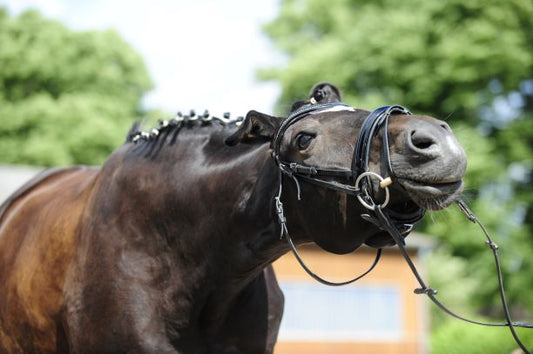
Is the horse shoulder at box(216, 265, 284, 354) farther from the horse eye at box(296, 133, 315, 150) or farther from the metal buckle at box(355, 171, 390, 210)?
the metal buckle at box(355, 171, 390, 210)

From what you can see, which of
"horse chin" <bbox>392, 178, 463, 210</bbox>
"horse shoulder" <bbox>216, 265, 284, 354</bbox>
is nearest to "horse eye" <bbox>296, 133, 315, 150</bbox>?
"horse chin" <bbox>392, 178, 463, 210</bbox>

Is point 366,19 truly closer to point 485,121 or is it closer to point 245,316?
point 485,121

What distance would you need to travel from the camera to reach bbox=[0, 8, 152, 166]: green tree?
32.2 metres

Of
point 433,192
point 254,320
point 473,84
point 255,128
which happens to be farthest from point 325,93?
point 473,84

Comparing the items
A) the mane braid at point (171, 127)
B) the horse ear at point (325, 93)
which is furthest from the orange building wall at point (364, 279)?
the horse ear at point (325, 93)

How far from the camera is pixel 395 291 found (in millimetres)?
25719

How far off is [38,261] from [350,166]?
7.04ft

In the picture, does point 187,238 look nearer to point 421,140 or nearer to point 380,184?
point 380,184

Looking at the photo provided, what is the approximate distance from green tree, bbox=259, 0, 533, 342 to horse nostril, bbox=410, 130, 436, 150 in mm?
22033

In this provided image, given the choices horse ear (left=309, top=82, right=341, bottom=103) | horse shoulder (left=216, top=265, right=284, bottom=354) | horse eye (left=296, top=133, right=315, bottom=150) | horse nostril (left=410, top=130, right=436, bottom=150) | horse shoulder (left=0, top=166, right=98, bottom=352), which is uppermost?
horse ear (left=309, top=82, right=341, bottom=103)

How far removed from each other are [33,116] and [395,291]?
18.0m

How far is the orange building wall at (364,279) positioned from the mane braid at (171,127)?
18.4 metres

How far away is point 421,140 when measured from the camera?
316 centimetres

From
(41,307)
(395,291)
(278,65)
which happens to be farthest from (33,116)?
(41,307)
